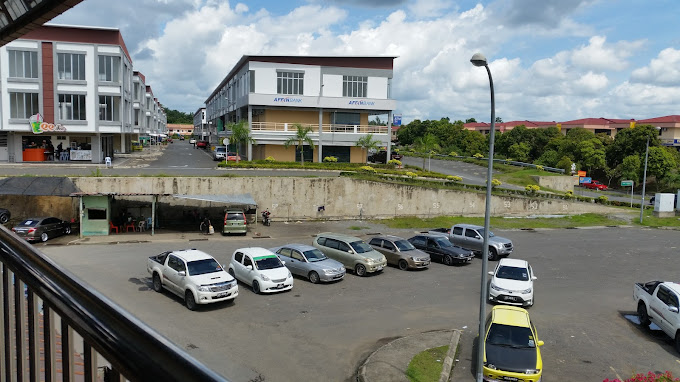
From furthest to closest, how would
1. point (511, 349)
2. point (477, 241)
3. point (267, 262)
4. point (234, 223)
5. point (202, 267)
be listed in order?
point (234, 223)
point (477, 241)
point (267, 262)
point (202, 267)
point (511, 349)

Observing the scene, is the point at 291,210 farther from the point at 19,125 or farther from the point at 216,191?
the point at 19,125

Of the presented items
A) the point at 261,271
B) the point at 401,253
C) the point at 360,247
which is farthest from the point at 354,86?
the point at 261,271

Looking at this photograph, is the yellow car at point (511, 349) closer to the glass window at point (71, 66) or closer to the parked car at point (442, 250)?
the parked car at point (442, 250)

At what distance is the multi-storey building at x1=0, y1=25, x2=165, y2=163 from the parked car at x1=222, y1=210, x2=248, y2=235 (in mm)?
20849

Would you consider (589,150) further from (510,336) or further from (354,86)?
(510,336)

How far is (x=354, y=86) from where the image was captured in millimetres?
52156

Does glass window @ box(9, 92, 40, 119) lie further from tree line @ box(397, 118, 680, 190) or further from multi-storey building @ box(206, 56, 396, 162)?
tree line @ box(397, 118, 680, 190)

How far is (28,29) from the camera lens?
136 inches

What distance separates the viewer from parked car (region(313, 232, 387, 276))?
2144 cm

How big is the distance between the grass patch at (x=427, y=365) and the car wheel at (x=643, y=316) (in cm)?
788

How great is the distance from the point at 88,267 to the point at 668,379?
20.9 meters

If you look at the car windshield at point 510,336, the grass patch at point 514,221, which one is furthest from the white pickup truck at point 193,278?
the grass patch at point 514,221

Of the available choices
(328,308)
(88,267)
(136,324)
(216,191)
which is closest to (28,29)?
(136,324)

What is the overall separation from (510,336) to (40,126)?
4184 cm
